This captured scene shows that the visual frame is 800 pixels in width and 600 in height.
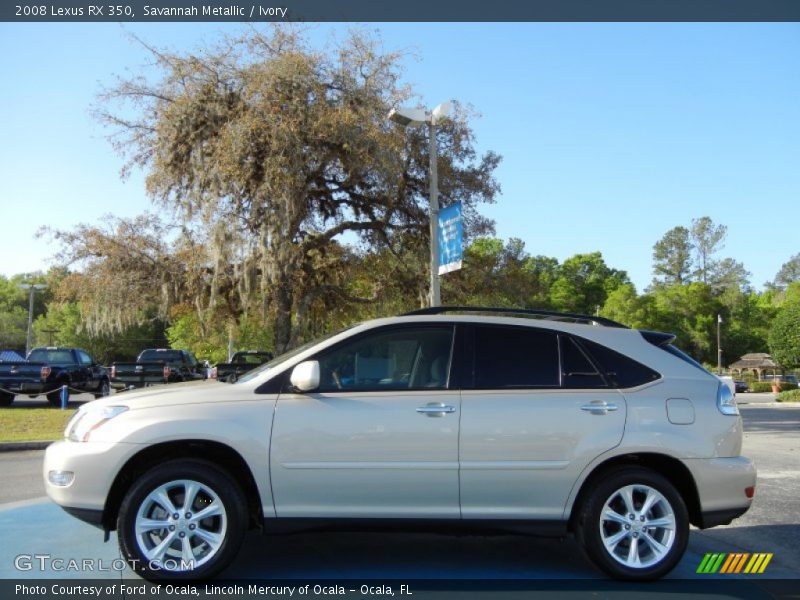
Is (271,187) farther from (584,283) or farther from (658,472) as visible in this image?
(584,283)

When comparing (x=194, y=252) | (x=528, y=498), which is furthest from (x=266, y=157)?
(x=528, y=498)

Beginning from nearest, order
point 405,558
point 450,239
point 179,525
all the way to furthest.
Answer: point 179,525 < point 405,558 < point 450,239

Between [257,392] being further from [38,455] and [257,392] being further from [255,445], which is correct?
[38,455]

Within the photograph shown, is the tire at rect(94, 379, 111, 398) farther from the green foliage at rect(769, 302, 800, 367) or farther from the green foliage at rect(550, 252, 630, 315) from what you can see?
the green foliage at rect(550, 252, 630, 315)

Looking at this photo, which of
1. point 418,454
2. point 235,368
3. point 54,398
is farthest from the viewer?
point 54,398

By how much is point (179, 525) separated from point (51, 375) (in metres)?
17.6

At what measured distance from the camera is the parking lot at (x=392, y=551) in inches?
195

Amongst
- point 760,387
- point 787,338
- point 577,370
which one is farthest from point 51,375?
point 760,387

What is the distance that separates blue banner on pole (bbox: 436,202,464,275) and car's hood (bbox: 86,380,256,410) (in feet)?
22.2

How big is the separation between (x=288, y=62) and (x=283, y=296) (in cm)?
566

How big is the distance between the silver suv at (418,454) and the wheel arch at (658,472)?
1 cm

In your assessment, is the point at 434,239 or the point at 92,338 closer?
the point at 434,239

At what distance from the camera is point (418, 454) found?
467 cm

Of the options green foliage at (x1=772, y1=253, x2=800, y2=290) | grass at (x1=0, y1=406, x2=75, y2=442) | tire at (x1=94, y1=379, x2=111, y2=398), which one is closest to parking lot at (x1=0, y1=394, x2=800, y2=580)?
grass at (x1=0, y1=406, x2=75, y2=442)
